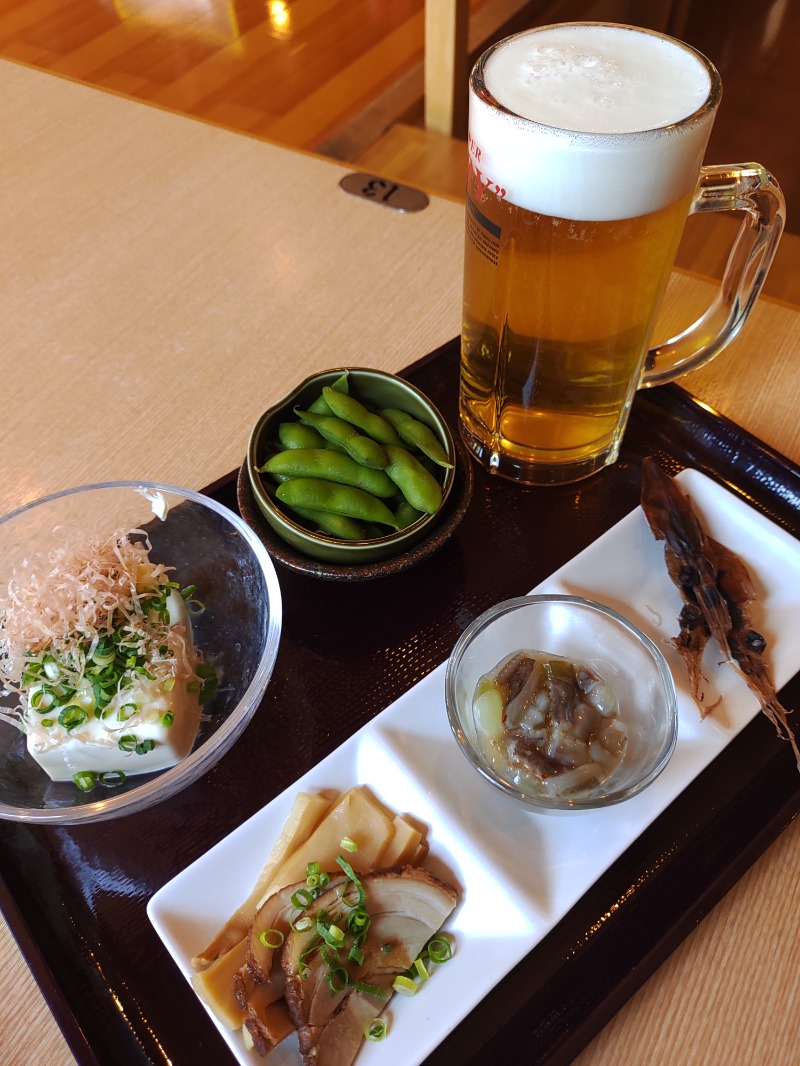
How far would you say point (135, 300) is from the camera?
4.17ft

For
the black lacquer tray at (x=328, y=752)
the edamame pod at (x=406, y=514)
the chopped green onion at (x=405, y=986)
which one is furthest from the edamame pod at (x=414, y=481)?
the chopped green onion at (x=405, y=986)

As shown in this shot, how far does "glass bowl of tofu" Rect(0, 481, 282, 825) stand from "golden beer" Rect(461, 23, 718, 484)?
0.37 meters

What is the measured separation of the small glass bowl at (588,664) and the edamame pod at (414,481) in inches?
5.2

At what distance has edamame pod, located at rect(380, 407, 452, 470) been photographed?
2.94 feet

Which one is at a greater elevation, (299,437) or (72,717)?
(299,437)

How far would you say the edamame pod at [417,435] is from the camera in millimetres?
895

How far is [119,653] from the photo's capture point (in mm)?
790

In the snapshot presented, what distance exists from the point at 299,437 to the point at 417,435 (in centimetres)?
13

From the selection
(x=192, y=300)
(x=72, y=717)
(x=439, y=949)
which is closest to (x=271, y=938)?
(x=439, y=949)

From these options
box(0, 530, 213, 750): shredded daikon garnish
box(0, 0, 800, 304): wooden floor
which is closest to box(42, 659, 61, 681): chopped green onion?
box(0, 530, 213, 750): shredded daikon garnish

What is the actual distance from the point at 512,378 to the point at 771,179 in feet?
1.10

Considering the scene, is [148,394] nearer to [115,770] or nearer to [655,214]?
[115,770]

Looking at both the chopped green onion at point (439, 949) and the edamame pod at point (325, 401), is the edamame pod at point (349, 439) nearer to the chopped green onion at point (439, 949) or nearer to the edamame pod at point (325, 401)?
the edamame pod at point (325, 401)

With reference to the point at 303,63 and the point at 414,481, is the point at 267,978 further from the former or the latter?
the point at 303,63
